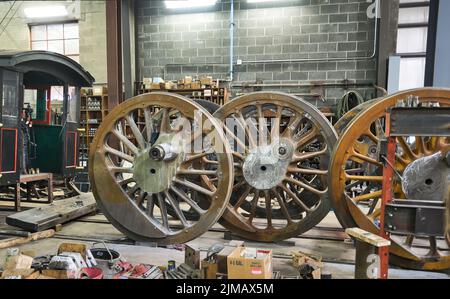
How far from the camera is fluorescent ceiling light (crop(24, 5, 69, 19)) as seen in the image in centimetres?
962

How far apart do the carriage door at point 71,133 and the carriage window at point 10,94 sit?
1.01 meters

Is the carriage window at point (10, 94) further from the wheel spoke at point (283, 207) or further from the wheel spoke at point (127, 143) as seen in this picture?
the wheel spoke at point (283, 207)

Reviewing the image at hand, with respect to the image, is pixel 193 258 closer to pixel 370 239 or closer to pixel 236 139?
pixel 370 239

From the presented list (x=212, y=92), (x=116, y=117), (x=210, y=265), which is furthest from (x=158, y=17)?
(x=210, y=265)

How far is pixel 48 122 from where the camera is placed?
19.6 feet

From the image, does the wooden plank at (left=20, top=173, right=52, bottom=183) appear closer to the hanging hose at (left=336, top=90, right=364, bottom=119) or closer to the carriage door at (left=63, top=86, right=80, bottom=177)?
the carriage door at (left=63, top=86, right=80, bottom=177)

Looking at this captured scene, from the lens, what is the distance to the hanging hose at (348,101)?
786 centimetres

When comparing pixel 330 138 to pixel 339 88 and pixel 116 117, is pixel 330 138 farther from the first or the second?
pixel 339 88

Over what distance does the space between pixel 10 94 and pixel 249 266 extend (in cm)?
408

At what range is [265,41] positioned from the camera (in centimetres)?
887

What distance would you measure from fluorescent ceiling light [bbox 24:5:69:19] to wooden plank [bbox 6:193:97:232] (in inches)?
274

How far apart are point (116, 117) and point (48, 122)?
3089 millimetres

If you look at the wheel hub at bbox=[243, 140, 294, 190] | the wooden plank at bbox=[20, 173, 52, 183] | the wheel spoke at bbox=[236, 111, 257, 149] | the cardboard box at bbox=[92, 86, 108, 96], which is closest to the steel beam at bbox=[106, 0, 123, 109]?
the wooden plank at bbox=[20, 173, 52, 183]

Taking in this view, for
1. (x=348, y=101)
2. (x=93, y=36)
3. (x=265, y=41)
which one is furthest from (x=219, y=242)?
(x=93, y=36)
